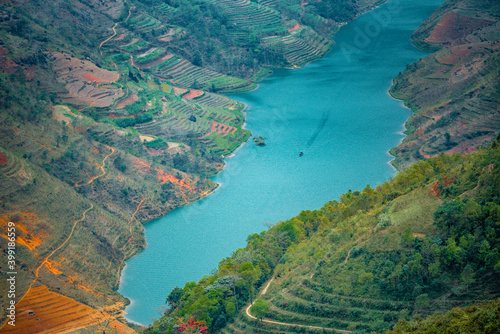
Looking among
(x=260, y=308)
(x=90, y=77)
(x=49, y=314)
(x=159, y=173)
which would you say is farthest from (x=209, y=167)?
(x=260, y=308)

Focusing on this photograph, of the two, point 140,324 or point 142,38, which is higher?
point 142,38

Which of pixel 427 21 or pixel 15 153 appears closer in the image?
pixel 15 153

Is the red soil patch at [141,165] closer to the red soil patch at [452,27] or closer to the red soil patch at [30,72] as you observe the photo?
the red soil patch at [30,72]

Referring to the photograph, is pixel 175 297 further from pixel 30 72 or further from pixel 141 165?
pixel 30 72

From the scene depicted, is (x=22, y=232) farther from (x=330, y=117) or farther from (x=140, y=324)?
(x=330, y=117)

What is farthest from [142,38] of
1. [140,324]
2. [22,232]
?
[140,324]

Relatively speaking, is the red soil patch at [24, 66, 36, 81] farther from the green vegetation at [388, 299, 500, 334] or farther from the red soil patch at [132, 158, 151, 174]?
the green vegetation at [388, 299, 500, 334]
